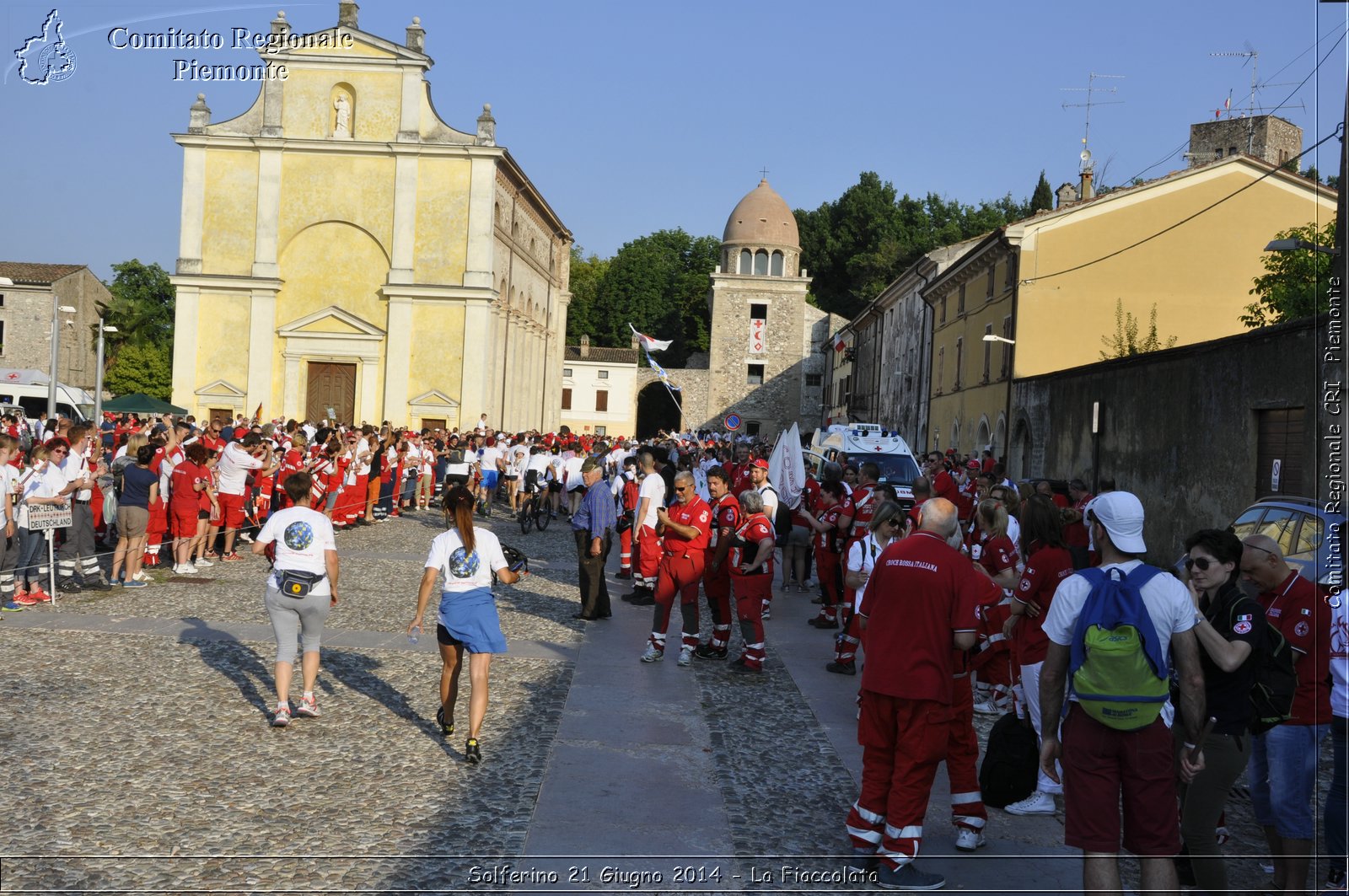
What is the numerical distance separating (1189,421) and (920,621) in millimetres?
15599

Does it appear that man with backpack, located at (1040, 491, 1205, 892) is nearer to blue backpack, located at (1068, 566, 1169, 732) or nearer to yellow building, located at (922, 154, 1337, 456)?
blue backpack, located at (1068, 566, 1169, 732)

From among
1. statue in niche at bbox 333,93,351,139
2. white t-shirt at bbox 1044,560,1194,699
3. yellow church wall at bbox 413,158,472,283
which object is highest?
statue in niche at bbox 333,93,351,139

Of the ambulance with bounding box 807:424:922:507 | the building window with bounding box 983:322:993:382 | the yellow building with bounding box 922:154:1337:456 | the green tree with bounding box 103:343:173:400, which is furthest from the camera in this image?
the green tree with bounding box 103:343:173:400

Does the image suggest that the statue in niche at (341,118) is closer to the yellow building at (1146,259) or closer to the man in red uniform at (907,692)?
the yellow building at (1146,259)

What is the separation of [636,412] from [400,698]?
78.3 metres

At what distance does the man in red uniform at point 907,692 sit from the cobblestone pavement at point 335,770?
36 centimetres

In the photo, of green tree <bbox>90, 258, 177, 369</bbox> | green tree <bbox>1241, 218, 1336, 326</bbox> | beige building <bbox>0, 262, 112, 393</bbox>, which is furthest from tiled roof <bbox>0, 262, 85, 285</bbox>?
green tree <bbox>1241, 218, 1336, 326</bbox>

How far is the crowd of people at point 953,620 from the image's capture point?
16.0 ft

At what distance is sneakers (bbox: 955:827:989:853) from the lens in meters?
6.23

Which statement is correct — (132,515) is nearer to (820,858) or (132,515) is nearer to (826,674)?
(826,674)

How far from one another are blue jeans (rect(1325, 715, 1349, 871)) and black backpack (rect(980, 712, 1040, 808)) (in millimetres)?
1352

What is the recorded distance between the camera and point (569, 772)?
7.22m

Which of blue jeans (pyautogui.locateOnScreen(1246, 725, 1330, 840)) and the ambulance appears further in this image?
the ambulance

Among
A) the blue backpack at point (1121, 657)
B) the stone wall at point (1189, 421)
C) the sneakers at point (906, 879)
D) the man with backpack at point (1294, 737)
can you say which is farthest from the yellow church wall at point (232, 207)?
the blue backpack at point (1121, 657)
